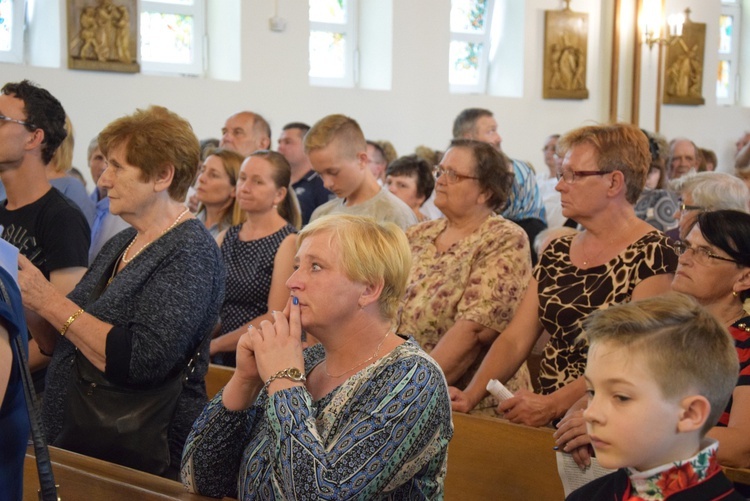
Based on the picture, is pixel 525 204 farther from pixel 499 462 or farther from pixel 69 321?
pixel 69 321

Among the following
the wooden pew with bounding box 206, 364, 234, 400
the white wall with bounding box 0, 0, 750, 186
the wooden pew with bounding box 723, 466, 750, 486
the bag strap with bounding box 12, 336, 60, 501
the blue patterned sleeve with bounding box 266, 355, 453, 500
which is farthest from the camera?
the white wall with bounding box 0, 0, 750, 186

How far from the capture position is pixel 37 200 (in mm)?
3527

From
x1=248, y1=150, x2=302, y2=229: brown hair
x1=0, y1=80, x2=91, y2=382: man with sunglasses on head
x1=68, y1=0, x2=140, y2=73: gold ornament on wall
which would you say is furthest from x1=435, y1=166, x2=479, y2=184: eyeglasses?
x1=68, y1=0, x2=140, y2=73: gold ornament on wall

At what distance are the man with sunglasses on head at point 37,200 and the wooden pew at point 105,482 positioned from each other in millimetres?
675

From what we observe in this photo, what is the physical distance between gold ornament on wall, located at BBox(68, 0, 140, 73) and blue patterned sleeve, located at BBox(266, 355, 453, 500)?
746 centimetres

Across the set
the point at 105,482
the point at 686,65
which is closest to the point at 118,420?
the point at 105,482

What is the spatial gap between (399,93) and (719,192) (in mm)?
7107

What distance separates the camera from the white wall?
9.12 m

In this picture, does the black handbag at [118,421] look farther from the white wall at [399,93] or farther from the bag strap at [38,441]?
the white wall at [399,93]

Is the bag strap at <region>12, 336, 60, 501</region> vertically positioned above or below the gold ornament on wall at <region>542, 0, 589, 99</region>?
below

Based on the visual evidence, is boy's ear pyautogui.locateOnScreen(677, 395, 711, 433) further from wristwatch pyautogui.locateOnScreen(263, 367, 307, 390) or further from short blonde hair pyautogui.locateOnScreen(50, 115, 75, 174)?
short blonde hair pyautogui.locateOnScreen(50, 115, 75, 174)

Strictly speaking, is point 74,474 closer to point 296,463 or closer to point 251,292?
point 296,463

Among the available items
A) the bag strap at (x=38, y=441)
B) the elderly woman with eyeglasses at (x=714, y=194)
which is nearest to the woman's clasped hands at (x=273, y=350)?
the bag strap at (x=38, y=441)

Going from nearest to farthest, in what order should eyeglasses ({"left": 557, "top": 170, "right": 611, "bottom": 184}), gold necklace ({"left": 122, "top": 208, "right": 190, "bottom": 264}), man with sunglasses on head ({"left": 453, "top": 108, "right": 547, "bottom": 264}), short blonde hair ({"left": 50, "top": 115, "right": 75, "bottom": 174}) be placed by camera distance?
gold necklace ({"left": 122, "top": 208, "right": 190, "bottom": 264}), eyeglasses ({"left": 557, "top": 170, "right": 611, "bottom": 184}), short blonde hair ({"left": 50, "top": 115, "right": 75, "bottom": 174}), man with sunglasses on head ({"left": 453, "top": 108, "right": 547, "bottom": 264})
